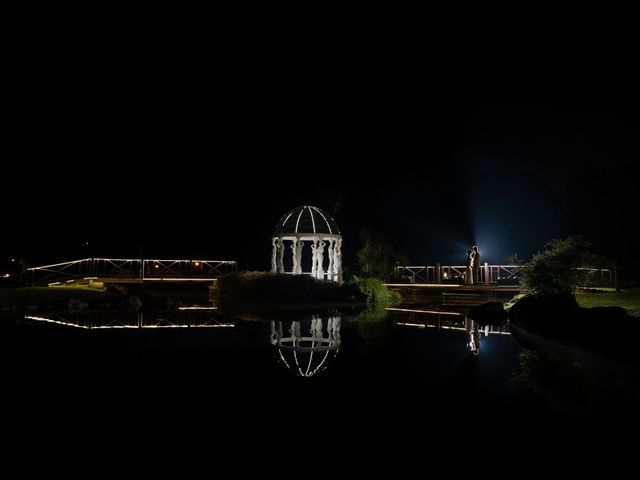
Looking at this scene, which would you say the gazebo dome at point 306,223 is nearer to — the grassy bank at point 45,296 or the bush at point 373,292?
the bush at point 373,292

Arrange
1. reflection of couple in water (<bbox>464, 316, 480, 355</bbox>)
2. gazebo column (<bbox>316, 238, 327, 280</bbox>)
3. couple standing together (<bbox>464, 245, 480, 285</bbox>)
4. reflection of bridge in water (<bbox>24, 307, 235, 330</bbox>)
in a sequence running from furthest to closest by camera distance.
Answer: couple standing together (<bbox>464, 245, 480, 285</bbox>), gazebo column (<bbox>316, 238, 327, 280</bbox>), reflection of bridge in water (<bbox>24, 307, 235, 330</bbox>), reflection of couple in water (<bbox>464, 316, 480, 355</bbox>)

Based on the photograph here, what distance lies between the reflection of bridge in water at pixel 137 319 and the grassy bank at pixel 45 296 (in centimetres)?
261

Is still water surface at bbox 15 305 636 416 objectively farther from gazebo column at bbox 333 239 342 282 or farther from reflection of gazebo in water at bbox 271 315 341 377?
gazebo column at bbox 333 239 342 282

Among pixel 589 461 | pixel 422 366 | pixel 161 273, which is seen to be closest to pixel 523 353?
pixel 422 366

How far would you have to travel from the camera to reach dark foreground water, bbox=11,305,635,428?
15.2 ft

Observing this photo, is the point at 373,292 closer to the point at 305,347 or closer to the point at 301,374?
the point at 305,347

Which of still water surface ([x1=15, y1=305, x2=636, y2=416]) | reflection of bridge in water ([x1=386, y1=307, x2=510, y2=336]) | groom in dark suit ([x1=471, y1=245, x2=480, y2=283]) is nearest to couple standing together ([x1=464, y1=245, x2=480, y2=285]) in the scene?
groom in dark suit ([x1=471, y1=245, x2=480, y2=283])

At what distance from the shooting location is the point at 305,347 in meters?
8.21

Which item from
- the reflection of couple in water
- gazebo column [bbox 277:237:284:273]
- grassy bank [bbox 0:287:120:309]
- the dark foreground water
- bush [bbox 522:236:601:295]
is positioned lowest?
the dark foreground water

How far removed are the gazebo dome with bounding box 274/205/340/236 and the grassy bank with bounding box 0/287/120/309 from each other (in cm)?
710

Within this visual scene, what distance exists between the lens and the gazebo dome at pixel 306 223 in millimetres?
21047

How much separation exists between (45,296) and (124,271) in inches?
297

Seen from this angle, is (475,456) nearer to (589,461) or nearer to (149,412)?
(589,461)

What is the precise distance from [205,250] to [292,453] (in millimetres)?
30522
